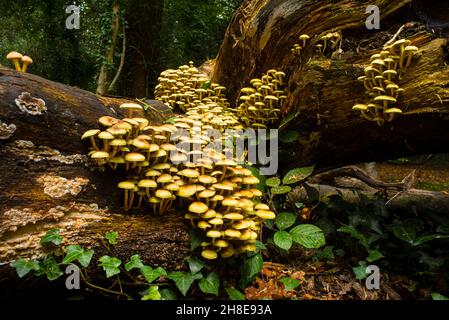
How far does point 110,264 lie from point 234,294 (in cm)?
117

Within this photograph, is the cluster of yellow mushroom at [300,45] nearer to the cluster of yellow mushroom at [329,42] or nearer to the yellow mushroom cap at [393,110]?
the cluster of yellow mushroom at [329,42]

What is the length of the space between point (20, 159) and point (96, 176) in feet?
2.19

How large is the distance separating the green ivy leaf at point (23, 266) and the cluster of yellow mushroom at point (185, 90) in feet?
9.99

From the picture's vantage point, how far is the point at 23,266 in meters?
2.59

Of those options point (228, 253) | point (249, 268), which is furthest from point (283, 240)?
point (228, 253)

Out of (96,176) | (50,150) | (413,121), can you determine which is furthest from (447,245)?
(50,150)

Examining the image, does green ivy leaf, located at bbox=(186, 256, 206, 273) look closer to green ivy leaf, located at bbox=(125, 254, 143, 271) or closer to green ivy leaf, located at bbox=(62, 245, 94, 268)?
green ivy leaf, located at bbox=(125, 254, 143, 271)

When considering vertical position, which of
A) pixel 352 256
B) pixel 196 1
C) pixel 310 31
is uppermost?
pixel 196 1

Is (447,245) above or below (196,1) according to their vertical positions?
below

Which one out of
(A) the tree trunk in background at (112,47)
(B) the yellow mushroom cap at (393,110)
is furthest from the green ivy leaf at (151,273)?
(A) the tree trunk in background at (112,47)

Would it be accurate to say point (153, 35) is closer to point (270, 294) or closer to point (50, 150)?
point (50, 150)

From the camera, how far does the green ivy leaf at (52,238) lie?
9.00 ft

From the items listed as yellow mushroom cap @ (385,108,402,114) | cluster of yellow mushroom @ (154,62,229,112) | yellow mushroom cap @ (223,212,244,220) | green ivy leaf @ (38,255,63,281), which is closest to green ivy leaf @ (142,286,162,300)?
green ivy leaf @ (38,255,63,281)

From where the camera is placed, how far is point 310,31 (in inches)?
174
